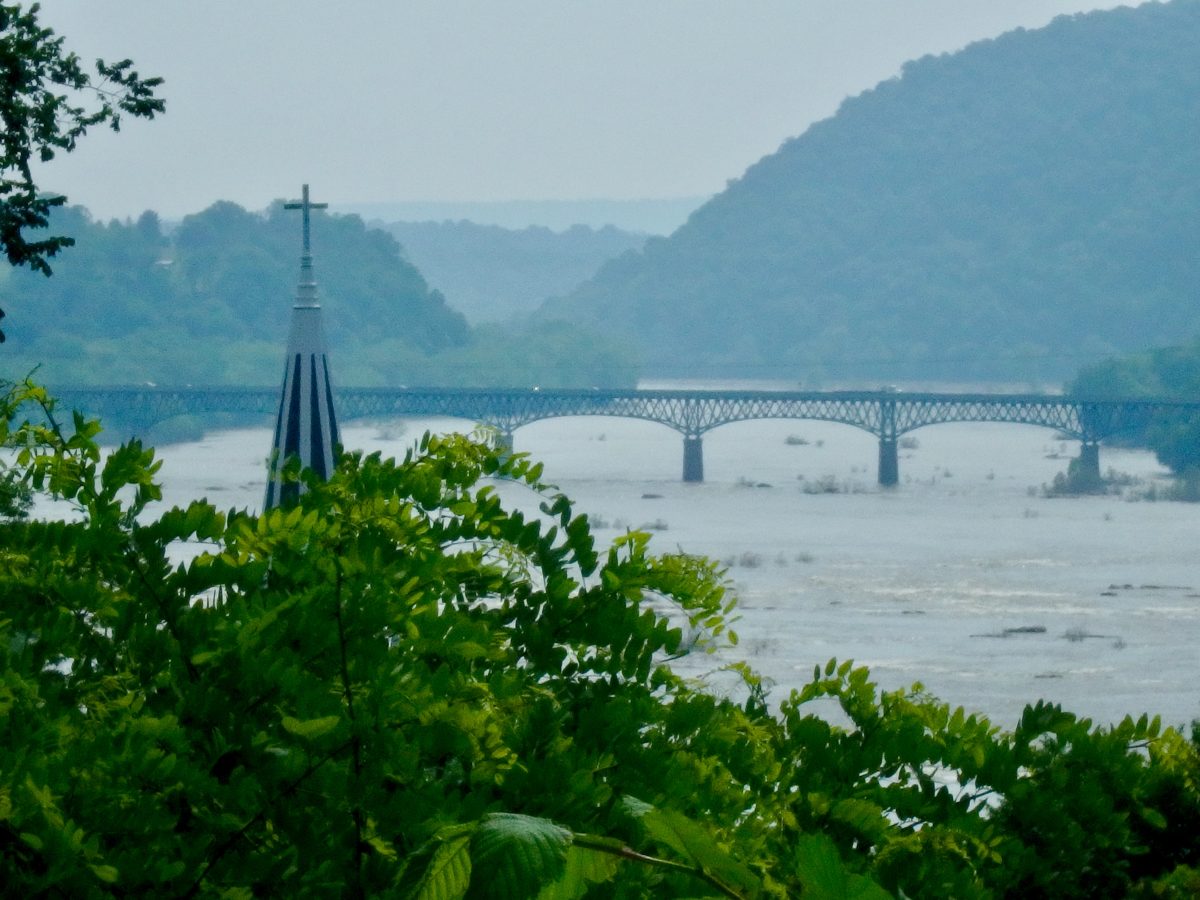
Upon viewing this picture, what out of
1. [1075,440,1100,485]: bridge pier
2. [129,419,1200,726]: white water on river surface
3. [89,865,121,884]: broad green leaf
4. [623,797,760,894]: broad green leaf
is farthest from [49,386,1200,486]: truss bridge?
[623,797,760,894]: broad green leaf

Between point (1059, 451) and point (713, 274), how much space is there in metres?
36.9

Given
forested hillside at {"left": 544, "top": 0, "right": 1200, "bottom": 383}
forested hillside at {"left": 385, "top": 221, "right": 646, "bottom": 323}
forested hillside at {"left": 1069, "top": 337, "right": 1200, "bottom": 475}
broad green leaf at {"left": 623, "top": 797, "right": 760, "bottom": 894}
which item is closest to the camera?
broad green leaf at {"left": 623, "top": 797, "right": 760, "bottom": 894}

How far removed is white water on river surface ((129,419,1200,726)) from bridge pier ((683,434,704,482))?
1.03 m

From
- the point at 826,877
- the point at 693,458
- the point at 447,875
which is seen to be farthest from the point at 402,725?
the point at 693,458

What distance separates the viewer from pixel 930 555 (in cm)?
5775

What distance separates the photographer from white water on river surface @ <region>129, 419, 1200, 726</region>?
131ft

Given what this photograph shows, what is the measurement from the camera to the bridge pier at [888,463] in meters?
73.8

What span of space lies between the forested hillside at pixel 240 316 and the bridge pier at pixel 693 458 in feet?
55.3

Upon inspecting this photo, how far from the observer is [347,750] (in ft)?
11.4

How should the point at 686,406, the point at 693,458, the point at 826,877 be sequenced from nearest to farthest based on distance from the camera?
the point at 826,877, the point at 693,458, the point at 686,406

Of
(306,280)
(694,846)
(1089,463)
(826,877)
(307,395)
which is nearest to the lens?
(826,877)

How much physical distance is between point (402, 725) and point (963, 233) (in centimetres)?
12258

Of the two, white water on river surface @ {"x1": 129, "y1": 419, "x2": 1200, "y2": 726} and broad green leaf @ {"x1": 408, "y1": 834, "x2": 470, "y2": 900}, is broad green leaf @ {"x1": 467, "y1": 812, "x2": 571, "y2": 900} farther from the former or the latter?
white water on river surface @ {"x1": 129, "y1": 419, "x2": 1200, "y2": 726}

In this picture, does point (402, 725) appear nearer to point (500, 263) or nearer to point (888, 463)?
point (888, 463)
